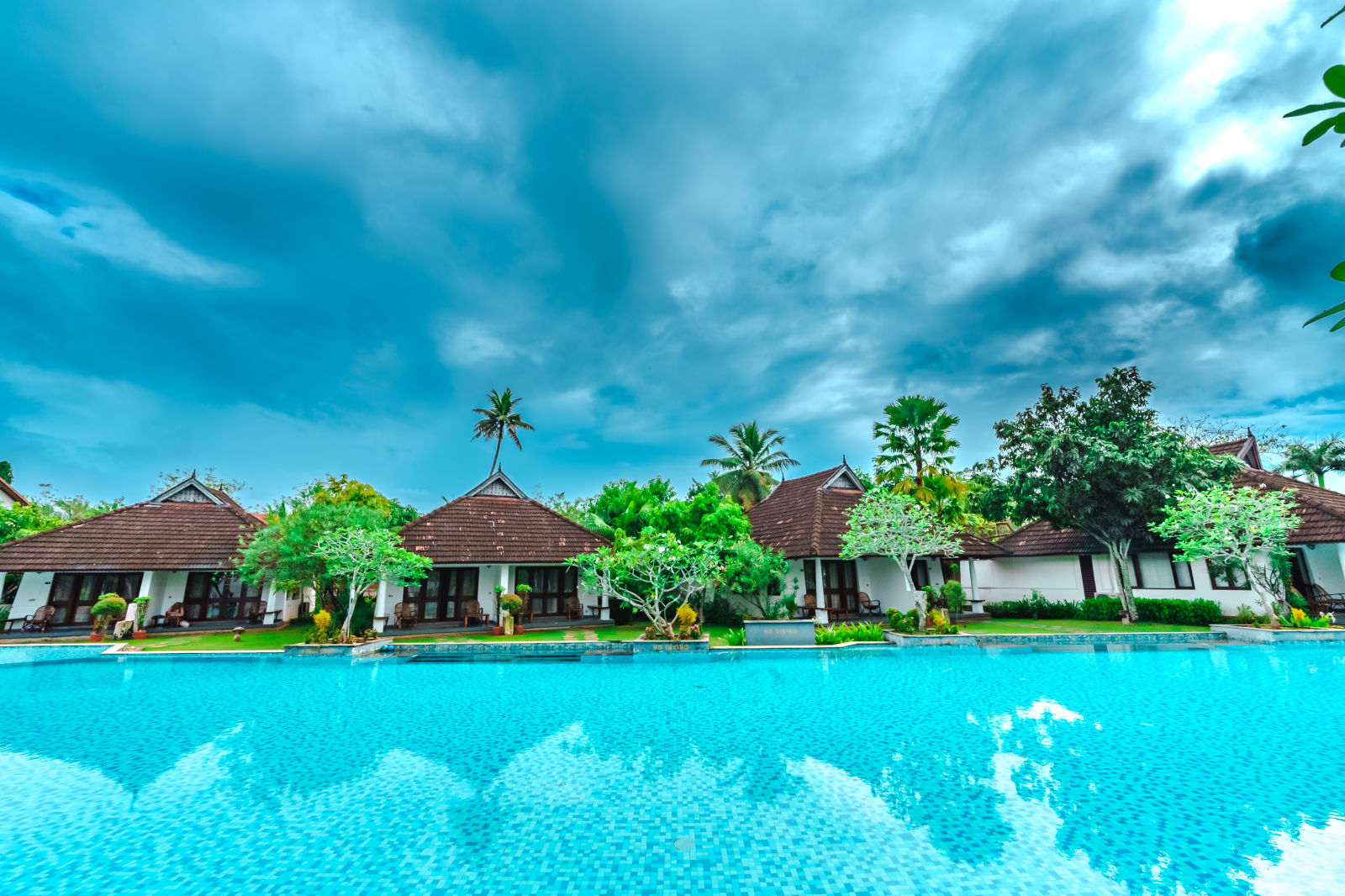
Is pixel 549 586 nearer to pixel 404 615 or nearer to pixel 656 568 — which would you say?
pixel 404 615

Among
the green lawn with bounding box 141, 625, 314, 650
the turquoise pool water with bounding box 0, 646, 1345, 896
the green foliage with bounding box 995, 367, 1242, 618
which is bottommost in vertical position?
the turquoise pool water with bounding box 0, 646, 1345, 896

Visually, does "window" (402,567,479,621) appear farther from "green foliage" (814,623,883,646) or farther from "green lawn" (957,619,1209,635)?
"green lawn" (957,619,1209,635)

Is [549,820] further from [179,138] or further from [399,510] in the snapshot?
[399,510]

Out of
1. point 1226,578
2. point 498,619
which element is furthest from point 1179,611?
point 498,619

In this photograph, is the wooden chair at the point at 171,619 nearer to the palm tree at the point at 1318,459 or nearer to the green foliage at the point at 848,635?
the green foliage at the point at 848,635

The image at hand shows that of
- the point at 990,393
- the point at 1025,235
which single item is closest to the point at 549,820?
the point at 1025,235

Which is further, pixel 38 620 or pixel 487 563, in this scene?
pixel 487 563

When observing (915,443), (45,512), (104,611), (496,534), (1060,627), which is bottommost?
(1060,627)

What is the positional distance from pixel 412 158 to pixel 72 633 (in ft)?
62.8

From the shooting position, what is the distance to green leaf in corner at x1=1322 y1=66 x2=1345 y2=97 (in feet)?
2.97

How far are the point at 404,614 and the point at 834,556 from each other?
593 inches

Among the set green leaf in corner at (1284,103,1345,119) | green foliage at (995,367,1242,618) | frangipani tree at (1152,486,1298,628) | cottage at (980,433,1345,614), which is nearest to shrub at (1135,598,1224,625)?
green foliage at (995,367,1242,618)

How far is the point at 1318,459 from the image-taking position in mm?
35781

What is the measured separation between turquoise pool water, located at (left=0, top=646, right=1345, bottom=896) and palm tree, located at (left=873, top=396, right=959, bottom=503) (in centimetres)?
1150
